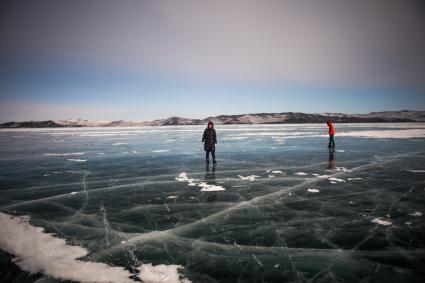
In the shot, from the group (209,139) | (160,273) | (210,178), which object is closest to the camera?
(160,273)

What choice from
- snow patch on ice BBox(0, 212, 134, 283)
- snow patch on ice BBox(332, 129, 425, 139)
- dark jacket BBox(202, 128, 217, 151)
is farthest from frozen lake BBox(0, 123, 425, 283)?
snow patch on ice BBox(332, 129, 425, 139)

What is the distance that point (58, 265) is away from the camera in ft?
11.2

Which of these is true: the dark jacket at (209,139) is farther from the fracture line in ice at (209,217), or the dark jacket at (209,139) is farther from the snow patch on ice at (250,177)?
the fracture line in ice at (209,217)

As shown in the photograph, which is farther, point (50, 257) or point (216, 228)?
point (216, 228)

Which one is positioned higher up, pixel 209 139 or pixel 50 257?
pixel 209 139

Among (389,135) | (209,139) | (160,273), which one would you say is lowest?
(160,273)

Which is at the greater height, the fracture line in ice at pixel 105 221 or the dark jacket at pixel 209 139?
the dark jacket at pixel 209 139

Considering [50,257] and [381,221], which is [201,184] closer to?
[381,221]

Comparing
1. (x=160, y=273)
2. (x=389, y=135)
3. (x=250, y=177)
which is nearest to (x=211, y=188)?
(x=250, y=177)

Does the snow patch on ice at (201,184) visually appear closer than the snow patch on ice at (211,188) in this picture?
No

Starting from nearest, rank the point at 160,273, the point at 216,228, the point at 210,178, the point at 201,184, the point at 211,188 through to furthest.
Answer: the point at 160,273 → the point at 216,228 → the point at 211,188 → the point at 201,184 → the point at 210,178

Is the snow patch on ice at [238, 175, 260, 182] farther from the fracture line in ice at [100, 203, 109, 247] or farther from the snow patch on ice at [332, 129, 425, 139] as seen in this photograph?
the snow patch on ice at [332, 129, 425, 139]

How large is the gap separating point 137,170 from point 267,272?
305 inches

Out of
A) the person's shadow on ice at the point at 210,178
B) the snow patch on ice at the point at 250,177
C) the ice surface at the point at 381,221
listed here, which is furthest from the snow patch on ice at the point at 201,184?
the ice surface at the point at 381,221
